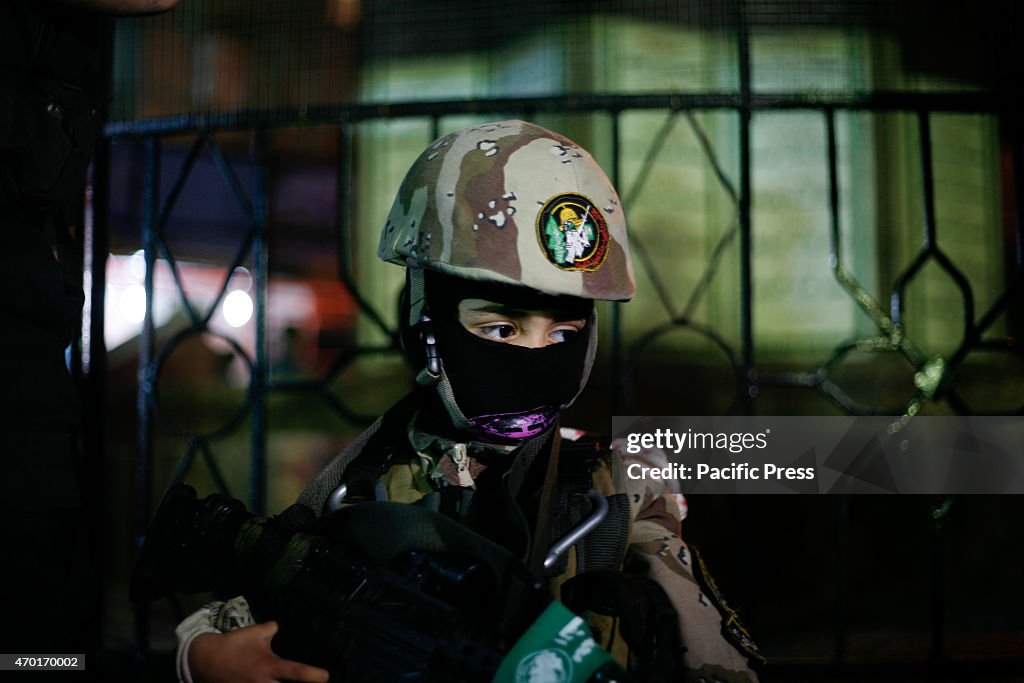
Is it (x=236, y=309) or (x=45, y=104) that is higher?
(x=45, y=104)

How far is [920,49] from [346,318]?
15.3 ft

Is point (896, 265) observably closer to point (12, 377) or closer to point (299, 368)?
point (12, 377)

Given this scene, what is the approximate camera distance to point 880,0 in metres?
2.09

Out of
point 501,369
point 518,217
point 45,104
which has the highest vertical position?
point 45,104

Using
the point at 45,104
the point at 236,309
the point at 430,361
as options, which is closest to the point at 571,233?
the point at 430,361

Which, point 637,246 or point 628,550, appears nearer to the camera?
point 628,550

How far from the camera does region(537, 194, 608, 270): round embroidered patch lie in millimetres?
1186

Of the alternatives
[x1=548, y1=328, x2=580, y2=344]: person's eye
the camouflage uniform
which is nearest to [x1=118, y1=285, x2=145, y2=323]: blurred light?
the camouflage uniform

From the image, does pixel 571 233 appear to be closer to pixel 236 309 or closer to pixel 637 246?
pixel 637 246

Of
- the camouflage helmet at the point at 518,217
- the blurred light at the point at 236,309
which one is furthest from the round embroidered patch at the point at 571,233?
the blurred light at the point at 236,309

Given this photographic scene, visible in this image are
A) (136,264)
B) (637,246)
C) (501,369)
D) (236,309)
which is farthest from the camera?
(236,309)

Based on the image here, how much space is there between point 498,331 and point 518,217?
18 cm

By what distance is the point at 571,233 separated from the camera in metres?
1.20

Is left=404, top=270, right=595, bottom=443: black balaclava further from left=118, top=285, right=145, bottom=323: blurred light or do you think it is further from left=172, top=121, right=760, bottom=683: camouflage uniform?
left=118, top=285, right=145, bottom=323: blurred light
